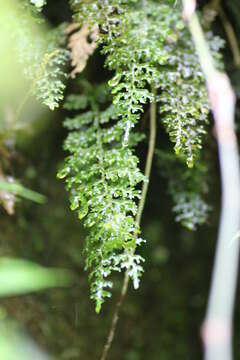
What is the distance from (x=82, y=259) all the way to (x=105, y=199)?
3.29 ft

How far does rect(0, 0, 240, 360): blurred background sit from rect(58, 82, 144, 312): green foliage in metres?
0.35

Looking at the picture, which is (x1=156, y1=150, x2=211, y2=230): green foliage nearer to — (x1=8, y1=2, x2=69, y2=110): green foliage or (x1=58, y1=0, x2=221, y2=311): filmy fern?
(x1=58, y1=0, x2=221, y2=311): filmy fern

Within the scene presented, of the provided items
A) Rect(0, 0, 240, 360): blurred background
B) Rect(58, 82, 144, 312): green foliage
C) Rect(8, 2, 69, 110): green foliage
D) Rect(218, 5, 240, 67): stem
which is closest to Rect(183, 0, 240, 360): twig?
Rect(58, 82, 144, 312): green foliage

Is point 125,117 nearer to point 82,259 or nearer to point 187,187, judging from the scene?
point 187,187

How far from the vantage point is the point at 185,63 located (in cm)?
138

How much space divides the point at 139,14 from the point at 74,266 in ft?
4.13

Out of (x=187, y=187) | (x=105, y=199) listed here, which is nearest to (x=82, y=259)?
(x=187, y=187)

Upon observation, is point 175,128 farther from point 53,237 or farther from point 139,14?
point 53,237

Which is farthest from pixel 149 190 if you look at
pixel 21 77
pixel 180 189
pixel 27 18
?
pixel 27 18

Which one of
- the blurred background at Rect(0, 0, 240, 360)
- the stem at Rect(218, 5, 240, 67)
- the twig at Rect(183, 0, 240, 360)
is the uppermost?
the stem at Rect(218, 5, 240, 67)

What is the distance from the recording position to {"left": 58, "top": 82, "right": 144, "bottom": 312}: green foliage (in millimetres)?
1020

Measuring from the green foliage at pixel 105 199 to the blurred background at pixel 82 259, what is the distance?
351 millimetres

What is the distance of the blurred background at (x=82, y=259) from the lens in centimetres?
168

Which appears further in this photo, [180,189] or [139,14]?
[180,189]
